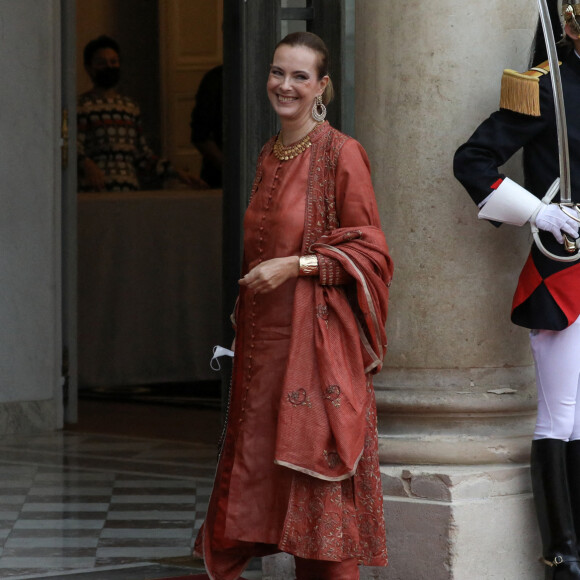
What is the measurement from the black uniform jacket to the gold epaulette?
3cm

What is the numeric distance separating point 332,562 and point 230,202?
146 cm

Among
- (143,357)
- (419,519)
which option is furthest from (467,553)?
(143,357)

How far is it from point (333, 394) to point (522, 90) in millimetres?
1069

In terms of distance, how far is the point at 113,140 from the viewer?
9.35 meters

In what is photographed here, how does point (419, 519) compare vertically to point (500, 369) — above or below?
below

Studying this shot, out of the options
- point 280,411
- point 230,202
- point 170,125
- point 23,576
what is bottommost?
point 23,576

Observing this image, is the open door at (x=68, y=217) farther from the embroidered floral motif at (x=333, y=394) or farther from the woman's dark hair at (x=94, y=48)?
the embroidered floral motif at (x=333, y=394)

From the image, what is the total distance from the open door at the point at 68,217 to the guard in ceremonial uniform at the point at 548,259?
377 cm

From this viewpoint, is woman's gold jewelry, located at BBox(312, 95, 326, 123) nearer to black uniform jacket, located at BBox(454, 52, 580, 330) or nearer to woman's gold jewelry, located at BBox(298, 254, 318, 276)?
woman's gold jewelry, located at BBox(298, 254, 318, 276)

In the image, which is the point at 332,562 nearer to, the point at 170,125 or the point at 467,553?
the point at 467,553

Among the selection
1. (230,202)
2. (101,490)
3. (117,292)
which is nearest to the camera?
(230,202)

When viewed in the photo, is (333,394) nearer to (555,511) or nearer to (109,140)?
(555,511)

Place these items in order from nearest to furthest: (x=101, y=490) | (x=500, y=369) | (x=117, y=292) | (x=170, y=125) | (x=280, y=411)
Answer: (x=280, y=411) → (x=500, y=369) → (x=101, y=490) → (x=117, y=292) → (x=170, y=125)

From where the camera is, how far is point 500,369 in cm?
451
